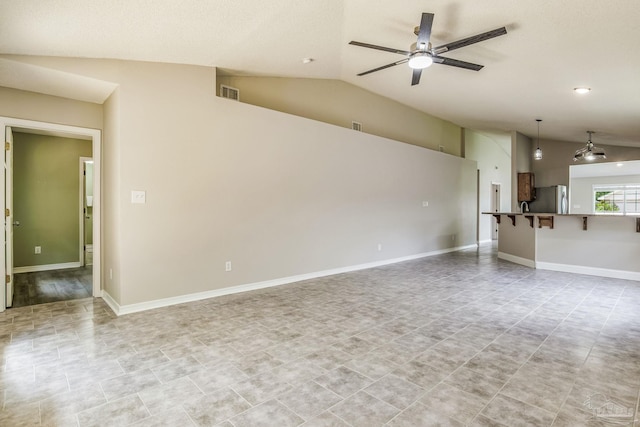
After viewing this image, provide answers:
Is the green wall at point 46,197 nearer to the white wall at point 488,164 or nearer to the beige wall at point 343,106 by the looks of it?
the beige wall at point 343,106

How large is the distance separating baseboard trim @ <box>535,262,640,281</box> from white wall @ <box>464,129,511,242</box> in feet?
12.6

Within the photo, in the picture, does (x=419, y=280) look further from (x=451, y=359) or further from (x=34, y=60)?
(x=34, y=60)

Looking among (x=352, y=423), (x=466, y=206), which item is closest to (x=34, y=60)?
(x=352, y=423)

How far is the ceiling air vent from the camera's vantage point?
15.3 feet

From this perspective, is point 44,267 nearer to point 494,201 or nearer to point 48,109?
point 48,109

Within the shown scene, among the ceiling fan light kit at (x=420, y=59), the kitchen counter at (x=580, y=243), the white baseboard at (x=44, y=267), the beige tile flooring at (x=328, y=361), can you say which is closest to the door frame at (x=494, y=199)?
the kitchen counter at (x=580, y=243)

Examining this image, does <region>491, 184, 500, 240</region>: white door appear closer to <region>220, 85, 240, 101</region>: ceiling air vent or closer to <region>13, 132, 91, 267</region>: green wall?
<region>220, 85, 240, 101</region>: ceiling air vent

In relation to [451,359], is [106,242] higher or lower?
higher

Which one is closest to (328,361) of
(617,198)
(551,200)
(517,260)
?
→ (517,260)

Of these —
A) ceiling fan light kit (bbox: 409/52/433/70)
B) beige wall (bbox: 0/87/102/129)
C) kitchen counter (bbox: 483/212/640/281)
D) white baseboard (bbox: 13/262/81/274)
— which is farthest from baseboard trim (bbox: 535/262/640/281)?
white baseboard (bbox: 13/262/81/274)

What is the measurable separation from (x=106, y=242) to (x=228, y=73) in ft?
9.10

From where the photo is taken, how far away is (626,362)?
2.60 meters

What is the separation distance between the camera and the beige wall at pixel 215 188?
3.73 meters

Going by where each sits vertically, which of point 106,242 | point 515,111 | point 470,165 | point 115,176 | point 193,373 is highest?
point 515,111
